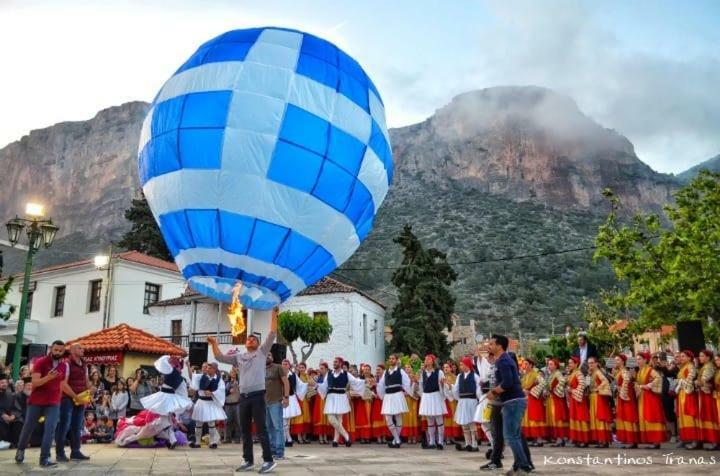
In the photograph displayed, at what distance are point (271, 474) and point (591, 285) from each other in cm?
6614

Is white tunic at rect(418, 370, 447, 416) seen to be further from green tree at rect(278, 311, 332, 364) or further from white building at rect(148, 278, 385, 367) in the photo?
green tree at rect(278, 311, 332, 364)

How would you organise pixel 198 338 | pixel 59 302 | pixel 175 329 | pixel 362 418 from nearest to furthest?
→ pixel 362 418 → pixel 198 338 → pixel 175 329 → pixel 59 302

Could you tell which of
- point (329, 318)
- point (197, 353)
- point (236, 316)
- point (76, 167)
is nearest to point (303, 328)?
point (329, 318)

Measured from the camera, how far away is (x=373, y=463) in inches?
366

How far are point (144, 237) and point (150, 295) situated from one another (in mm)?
24421

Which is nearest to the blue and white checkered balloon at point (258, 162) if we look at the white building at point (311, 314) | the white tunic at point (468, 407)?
the white tunic at point (468, 407)

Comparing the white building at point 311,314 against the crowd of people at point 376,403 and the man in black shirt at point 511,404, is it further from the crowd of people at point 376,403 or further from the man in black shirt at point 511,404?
the man in black shirt at point 511,404

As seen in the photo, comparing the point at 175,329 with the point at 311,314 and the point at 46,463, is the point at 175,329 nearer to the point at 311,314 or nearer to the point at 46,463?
the point at 311,314

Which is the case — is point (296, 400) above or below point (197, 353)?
below

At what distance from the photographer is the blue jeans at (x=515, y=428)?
743 cm

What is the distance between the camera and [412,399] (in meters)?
15.0

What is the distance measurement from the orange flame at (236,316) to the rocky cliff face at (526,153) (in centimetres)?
9724

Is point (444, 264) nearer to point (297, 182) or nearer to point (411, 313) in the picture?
point (411, 313)

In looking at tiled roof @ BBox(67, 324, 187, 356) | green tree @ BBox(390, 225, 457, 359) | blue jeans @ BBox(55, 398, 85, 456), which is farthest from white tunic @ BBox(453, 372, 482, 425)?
green tree @ BBox(390, 225, 457, 359)
